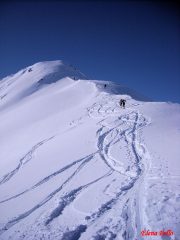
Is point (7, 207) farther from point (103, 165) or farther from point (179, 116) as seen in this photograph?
point (179, 116)

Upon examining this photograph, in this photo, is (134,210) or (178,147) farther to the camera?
(178,147)

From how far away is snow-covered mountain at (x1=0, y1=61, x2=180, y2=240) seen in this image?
7820 mm

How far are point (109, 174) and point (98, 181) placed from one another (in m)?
0.79

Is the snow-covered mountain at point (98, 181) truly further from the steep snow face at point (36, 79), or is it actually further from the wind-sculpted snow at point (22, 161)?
the steep snow face at point (36, 79)

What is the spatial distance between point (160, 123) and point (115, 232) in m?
13.6

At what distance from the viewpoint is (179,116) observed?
21250mm

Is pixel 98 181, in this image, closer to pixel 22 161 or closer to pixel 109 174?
pixel 109 174

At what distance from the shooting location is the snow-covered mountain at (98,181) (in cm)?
782

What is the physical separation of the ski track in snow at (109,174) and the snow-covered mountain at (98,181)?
0.03 m

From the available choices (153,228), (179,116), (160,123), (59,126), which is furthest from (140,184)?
(59,126)

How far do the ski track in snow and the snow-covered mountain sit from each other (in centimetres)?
3

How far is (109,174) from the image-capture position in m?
11.5

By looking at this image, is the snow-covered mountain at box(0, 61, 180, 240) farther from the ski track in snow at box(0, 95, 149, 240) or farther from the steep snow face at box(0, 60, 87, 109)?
the steep snow face at box(0, 60, 87, 109)

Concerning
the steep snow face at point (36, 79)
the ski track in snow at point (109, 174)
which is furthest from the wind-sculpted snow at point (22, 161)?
the steep snow face at point (36, 79)
